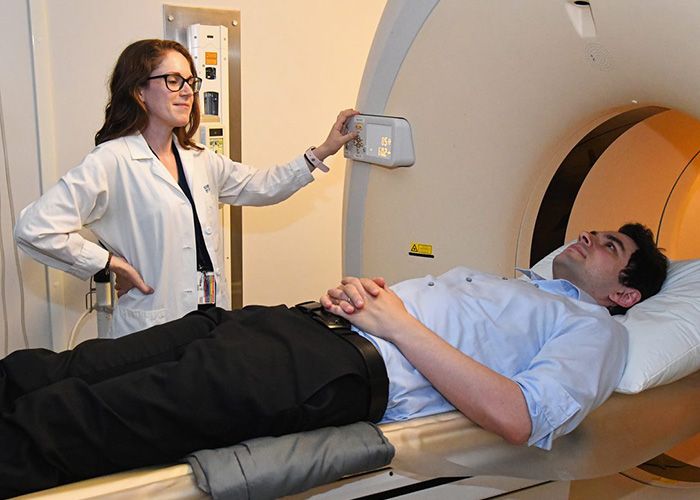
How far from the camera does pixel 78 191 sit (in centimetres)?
194

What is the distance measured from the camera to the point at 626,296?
1.74 meters

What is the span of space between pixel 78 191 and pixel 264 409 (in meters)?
1.03

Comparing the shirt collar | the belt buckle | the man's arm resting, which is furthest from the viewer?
the shirt collar

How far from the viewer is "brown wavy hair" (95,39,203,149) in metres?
2.03

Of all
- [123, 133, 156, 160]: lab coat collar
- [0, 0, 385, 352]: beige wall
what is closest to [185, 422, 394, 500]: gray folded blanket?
[123, 133, 156, 160]: lab coat collar

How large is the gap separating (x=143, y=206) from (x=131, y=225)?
0.06m

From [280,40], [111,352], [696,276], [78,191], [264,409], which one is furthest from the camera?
[280,40]

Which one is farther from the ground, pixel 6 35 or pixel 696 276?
pixel 6 35

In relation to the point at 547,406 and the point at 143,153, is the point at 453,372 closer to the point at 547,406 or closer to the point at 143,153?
the point at 547,406

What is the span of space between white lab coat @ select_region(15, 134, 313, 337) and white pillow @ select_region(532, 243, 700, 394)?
45.6 inches

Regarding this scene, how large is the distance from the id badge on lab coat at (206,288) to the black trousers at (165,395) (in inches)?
28.2

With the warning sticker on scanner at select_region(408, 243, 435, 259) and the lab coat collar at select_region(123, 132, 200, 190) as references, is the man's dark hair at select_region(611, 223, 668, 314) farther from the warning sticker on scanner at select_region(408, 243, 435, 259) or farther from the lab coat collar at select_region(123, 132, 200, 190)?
the lab coat collar at select_region(123, 132, 200, 190)

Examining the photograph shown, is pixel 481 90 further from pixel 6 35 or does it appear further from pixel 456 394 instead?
pixel 6 35

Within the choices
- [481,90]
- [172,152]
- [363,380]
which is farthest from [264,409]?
[172,152]
